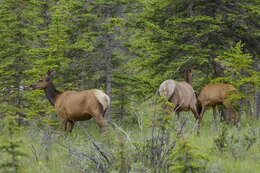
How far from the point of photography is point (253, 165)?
5055 mm

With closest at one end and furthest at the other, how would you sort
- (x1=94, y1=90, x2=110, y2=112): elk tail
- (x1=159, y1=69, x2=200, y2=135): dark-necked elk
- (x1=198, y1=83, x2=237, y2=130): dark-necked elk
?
(x1=159, y1=69, x2=200, y2=135): dark-necked elk → (x1=94, y1=90, x2=110, y2=112): elk tail → (x1=198, y1=83, x2=237, y2=130): dark-necked elk

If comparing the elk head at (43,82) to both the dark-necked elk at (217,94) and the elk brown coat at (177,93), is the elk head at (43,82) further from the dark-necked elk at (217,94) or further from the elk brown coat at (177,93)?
the dark-necked elk at (217,94)

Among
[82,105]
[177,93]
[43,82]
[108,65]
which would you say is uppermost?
[108,65]

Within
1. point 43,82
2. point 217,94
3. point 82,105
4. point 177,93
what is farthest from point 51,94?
point 217,94

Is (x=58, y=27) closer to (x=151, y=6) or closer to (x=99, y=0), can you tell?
(x=99, y=0)

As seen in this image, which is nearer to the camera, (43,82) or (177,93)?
(177,93)

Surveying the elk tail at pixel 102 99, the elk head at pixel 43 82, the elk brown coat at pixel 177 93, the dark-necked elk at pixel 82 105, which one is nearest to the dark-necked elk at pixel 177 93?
the elk brown coat at pixel 177 93

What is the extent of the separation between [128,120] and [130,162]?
30.3 ft

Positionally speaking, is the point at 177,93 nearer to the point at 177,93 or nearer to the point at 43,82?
the point at 177,93

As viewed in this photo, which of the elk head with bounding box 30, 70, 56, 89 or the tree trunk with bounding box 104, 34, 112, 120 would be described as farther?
the tree trunk with bounding box 104, 34, 112, 120

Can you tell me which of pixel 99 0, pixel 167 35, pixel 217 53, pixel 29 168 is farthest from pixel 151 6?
pixel 29 168

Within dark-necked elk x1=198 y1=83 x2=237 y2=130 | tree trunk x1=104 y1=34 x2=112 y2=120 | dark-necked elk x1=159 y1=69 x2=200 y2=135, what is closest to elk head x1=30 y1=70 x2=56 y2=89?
tree trunk x1=104 y1=34 x2=112 y2=120

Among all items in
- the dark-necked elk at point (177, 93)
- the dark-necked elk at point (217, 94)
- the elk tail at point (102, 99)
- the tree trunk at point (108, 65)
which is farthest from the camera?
the tree trunk at point (108, 65)

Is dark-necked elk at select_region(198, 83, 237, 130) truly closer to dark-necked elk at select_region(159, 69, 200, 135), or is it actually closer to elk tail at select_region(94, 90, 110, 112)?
dark-necked elk at select_region(159, 69, 200, 135)
